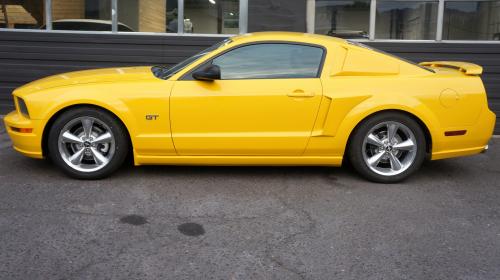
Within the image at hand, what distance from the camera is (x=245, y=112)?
5184 mm

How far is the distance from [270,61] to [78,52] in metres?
4.59

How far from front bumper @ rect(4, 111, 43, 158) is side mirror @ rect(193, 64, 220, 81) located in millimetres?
1582

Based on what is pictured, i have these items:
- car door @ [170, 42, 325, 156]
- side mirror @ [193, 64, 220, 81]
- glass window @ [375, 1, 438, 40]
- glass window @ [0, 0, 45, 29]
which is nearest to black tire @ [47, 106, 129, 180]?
car door @ [170, 42, 325, 156]

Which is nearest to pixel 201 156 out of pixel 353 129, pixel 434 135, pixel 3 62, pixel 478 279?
pixel 353 129

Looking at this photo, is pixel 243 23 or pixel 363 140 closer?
pixel 363 140

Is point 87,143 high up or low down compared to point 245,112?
down

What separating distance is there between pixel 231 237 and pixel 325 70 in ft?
6.92

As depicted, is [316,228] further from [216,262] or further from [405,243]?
[216,262]

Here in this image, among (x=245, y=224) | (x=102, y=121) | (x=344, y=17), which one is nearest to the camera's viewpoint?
(x=245, y=224)

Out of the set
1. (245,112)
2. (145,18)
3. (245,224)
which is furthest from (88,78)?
(145,18)

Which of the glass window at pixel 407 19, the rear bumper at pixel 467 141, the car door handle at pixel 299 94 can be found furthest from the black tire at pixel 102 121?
the glass window at pixel 407 19

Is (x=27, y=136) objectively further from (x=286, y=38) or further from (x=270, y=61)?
(x=286, y=38)

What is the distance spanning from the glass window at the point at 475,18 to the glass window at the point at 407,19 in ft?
0.79

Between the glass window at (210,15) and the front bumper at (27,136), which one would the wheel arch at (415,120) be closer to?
the front bumper at (27,136)
